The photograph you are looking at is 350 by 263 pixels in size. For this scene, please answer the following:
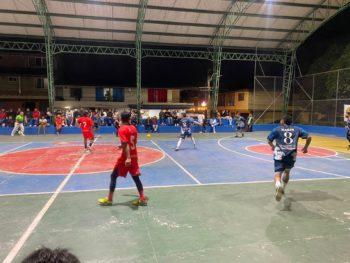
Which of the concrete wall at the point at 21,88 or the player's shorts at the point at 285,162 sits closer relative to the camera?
the player's shorts at the point at 285,162

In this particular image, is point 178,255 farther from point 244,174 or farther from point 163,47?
point 163,47

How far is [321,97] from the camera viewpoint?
27.8 metres

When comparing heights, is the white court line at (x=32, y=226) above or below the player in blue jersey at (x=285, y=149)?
below

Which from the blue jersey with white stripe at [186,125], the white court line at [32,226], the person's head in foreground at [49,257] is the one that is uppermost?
the person's head in foreground at [49,257]

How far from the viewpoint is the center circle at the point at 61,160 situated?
10.2 meters

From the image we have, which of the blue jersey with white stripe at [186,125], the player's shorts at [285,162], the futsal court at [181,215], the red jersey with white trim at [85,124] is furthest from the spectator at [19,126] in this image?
the player's shorts at [285,162]

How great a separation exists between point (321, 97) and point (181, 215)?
2565 centimetres

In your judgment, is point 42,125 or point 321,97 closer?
point 42,125

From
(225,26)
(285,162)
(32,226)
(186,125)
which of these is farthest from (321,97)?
(32,226)

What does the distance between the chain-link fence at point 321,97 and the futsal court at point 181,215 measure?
1562cm

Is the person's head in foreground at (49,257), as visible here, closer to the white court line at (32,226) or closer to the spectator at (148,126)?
the white court line at (32,226)

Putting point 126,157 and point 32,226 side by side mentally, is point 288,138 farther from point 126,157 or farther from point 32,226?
point 32,226

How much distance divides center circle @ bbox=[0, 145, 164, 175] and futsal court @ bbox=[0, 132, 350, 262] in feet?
0.30

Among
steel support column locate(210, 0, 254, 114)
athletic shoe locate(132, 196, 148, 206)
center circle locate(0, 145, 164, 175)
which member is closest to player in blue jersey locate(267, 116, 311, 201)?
athletic shoe locate(132, 196, 148, 206)
